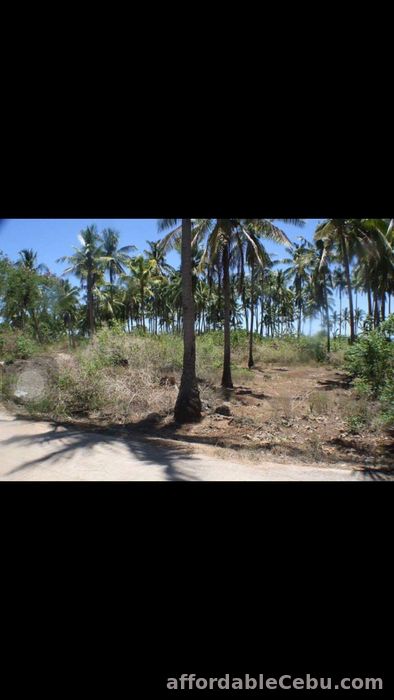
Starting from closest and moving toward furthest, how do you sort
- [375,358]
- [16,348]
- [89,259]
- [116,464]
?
[116,464] < [375,358] < [16,348] < [89,259]

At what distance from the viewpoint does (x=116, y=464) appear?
5.21 m


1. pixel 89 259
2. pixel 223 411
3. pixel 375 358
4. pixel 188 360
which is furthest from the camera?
pixel 89 259

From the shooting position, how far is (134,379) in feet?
34.4

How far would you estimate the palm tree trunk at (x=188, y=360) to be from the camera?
945 centimetres

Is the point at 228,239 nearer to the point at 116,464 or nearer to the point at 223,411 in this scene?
the point at 223,411

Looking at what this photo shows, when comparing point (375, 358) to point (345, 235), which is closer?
point (375, 358)

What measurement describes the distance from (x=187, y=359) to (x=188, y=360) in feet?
0.13

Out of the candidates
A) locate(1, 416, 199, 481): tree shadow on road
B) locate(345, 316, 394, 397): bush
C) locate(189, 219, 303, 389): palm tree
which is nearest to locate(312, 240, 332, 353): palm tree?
locate(189, 219, 303, 389): palm tree

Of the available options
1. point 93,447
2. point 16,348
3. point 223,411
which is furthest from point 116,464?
point 16,348

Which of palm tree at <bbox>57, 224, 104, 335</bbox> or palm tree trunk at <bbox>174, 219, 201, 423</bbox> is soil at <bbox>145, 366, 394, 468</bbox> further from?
palm tree at <bbox>57, 224, 104, 335</bbox>
